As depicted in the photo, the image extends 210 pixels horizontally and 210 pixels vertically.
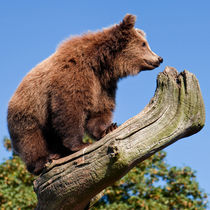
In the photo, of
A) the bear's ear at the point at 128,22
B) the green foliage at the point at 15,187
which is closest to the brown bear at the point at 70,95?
the bear's ear at the point at 128,22

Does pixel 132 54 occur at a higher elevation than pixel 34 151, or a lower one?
higher

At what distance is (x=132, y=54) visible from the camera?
19.9ft

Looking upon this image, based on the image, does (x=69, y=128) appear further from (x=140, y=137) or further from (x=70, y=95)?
(x=140, y=137)

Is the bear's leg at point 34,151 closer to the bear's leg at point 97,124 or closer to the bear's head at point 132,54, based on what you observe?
the bear's leg at point 97,124

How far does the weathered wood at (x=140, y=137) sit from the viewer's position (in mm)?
4219

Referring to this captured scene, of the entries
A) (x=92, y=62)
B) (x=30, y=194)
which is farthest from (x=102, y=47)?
(x=30, y=194)

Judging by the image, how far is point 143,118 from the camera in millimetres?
4371

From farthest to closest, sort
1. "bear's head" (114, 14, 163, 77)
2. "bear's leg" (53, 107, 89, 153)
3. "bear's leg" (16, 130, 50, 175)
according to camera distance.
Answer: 1. "bear's head" (114, 14, 163, 77)
2. "bear's leg" (16, 130, 50, 175)
3. "bear's leg" (53, 107, 89, 153)

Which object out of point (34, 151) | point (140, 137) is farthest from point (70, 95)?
point (140, 137)

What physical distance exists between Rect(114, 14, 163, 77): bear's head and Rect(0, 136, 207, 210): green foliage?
536cm

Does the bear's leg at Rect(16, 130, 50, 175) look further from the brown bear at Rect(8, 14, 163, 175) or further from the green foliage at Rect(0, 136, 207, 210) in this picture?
the green foliage at Rect(0, 136, 207, 210)

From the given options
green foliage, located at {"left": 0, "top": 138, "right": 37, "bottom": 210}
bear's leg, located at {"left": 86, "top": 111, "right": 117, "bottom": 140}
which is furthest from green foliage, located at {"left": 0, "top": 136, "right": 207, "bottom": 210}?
bear's leg, located at {"left": 86, "top": 111, "right": 117, "bottom": 140}

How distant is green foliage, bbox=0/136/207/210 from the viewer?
34.2 feet

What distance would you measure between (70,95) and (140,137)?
4.25ft
